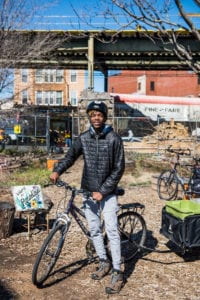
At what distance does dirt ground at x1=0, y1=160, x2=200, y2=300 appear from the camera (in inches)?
186

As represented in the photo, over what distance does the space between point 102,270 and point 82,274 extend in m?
0.33

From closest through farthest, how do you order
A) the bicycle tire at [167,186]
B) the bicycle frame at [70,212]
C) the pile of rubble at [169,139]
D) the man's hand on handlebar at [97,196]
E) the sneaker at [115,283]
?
the man's hand on handlebar at [97,196]
the sneaker at [115,283]
the bicycle frame at [70,212]
the bicycle tire at [167,186]
the pile of rubble at [169,139]

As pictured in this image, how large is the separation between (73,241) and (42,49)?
12387mm

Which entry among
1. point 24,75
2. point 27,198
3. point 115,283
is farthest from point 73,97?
point 115,283

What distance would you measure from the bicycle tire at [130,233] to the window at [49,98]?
181 ft

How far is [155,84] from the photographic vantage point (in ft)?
229

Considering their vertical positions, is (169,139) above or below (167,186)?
above

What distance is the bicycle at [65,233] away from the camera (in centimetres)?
478

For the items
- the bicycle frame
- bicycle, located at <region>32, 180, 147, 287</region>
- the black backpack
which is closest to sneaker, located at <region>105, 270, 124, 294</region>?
bicycle, located at <region>32, 180, 147, 287</region>

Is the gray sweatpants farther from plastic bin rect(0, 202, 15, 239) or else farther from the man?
plastic bin rect(0, 202, 15, 239)

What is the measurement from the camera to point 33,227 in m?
7.14

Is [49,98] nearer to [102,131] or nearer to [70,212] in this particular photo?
[70,212]

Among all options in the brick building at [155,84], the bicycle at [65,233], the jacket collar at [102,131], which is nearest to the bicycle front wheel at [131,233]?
the bicycle at [65,233]

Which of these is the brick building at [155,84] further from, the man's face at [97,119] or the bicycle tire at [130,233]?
the man's face at [97,119]
